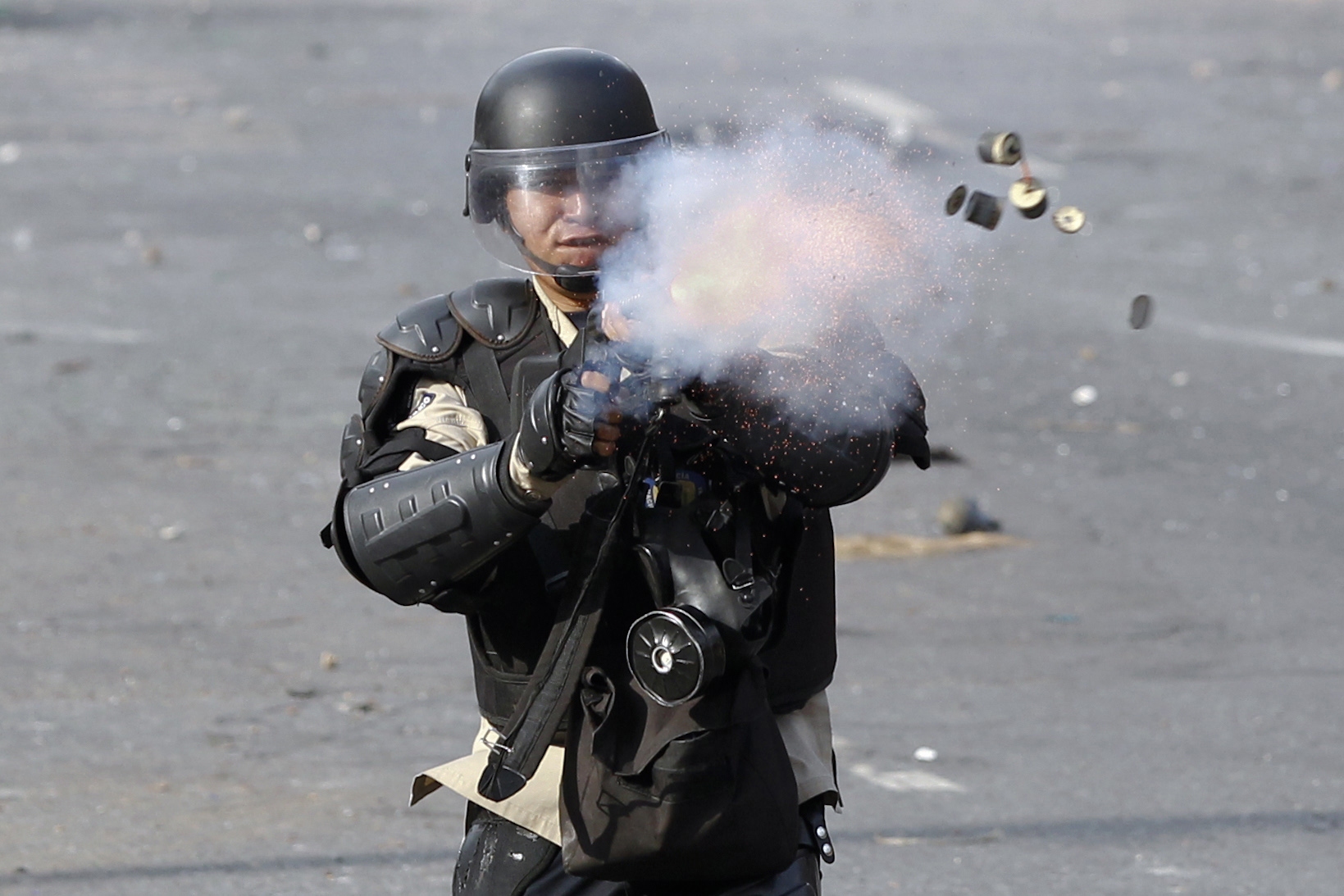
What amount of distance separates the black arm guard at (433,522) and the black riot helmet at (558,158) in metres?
0.34

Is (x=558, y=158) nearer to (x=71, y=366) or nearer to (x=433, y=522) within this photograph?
(x=433, y=522)

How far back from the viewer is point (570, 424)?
231 cm

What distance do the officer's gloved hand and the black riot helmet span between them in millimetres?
349

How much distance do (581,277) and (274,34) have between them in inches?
777

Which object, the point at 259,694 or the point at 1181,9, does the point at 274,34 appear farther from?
the point at 259,694

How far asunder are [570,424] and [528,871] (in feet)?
2.49

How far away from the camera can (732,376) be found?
2438 millimetres

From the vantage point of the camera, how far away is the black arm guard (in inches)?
95.3

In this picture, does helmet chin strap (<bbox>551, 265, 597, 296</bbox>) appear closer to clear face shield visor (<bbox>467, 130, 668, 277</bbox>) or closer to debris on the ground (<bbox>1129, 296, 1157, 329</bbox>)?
clear face shield visor (<bbox>467, 130, 668, 277</bbox>)

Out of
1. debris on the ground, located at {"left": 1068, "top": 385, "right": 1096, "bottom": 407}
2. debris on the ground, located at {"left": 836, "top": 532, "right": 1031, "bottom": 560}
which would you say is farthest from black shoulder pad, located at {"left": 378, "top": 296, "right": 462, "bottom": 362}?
debris on the ground, located at {"left": 1068, "top": 385, "right": 1096, "bottom": 407}

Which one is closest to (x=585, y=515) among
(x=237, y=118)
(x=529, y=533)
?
(x=529, y=533)

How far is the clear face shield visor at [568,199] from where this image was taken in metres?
2.66

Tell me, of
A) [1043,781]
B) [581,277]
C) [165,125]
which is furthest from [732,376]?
[165,125]

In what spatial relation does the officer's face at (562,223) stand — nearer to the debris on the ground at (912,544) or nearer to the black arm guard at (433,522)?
the black arm guard at (433,522)
